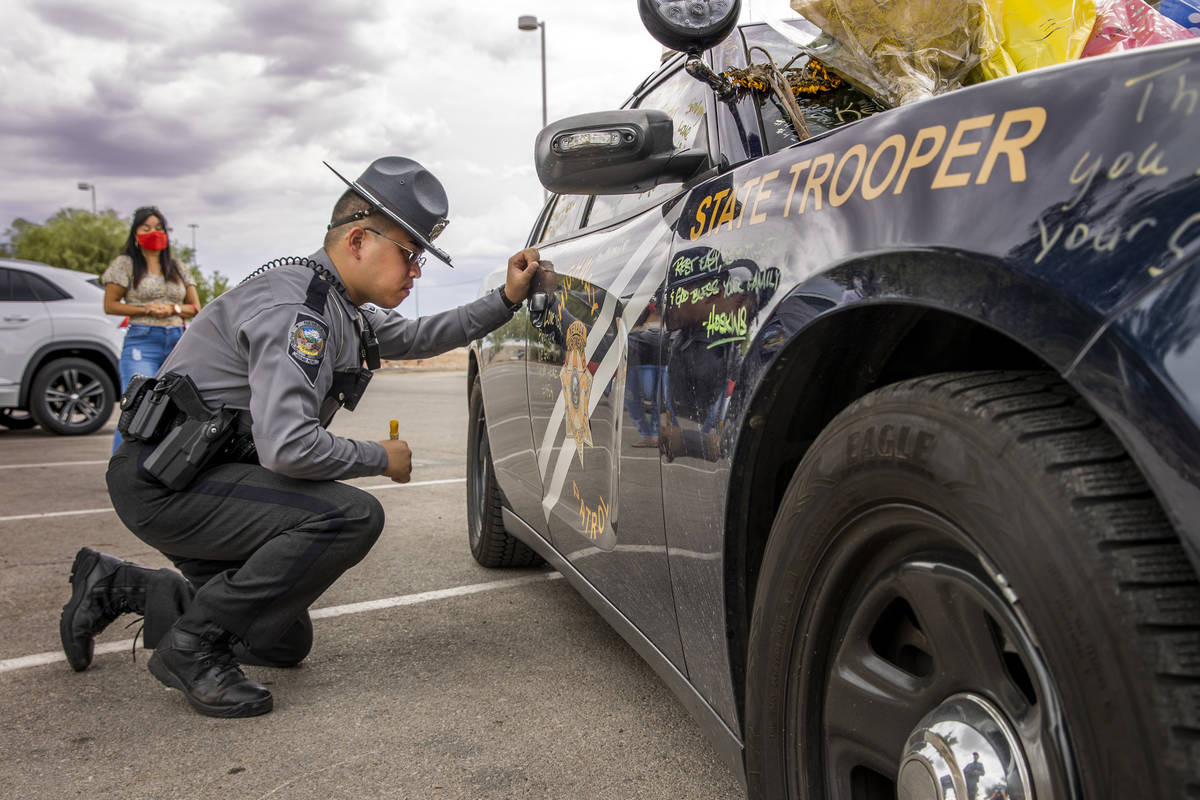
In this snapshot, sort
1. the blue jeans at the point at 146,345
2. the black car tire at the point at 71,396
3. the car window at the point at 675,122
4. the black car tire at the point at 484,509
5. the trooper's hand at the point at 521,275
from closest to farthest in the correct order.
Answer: the car window at the point at 675,122 → the trooper's hand at the point at 521,275 → the black car tire at the point at 484,509 → the blue jeans at the point at 146,345 → the black car tire at the point at 71,396

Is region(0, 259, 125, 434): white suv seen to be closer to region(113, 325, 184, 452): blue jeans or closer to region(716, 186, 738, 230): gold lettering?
region(113, 325, 184, 452): blue jeans

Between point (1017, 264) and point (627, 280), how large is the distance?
111 cm

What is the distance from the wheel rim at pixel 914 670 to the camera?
0.95 meters

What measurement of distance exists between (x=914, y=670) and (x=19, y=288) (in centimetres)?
920

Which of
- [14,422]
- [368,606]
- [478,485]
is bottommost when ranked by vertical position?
[14,422]

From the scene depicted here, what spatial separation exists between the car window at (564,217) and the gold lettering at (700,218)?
1.02 m

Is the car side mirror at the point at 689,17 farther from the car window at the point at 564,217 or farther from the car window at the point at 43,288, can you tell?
the car window at the point at 43,288

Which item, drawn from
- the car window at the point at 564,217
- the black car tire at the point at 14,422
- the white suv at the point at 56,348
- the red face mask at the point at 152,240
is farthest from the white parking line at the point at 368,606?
the black car tire at the point at 14,422

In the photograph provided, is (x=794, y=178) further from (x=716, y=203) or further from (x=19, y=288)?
(x=19, y=288)

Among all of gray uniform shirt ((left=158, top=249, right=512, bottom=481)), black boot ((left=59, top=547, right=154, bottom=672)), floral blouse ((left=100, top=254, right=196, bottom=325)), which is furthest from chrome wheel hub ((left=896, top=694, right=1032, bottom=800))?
floral blouse ((left=100, top=254, right=196, bottom=325))

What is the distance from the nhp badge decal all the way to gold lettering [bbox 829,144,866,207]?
973 mm

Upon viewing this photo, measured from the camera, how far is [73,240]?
45531 mm

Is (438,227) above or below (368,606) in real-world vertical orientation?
above

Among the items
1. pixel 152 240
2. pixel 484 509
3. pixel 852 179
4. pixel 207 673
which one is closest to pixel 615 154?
pixel 852 179
